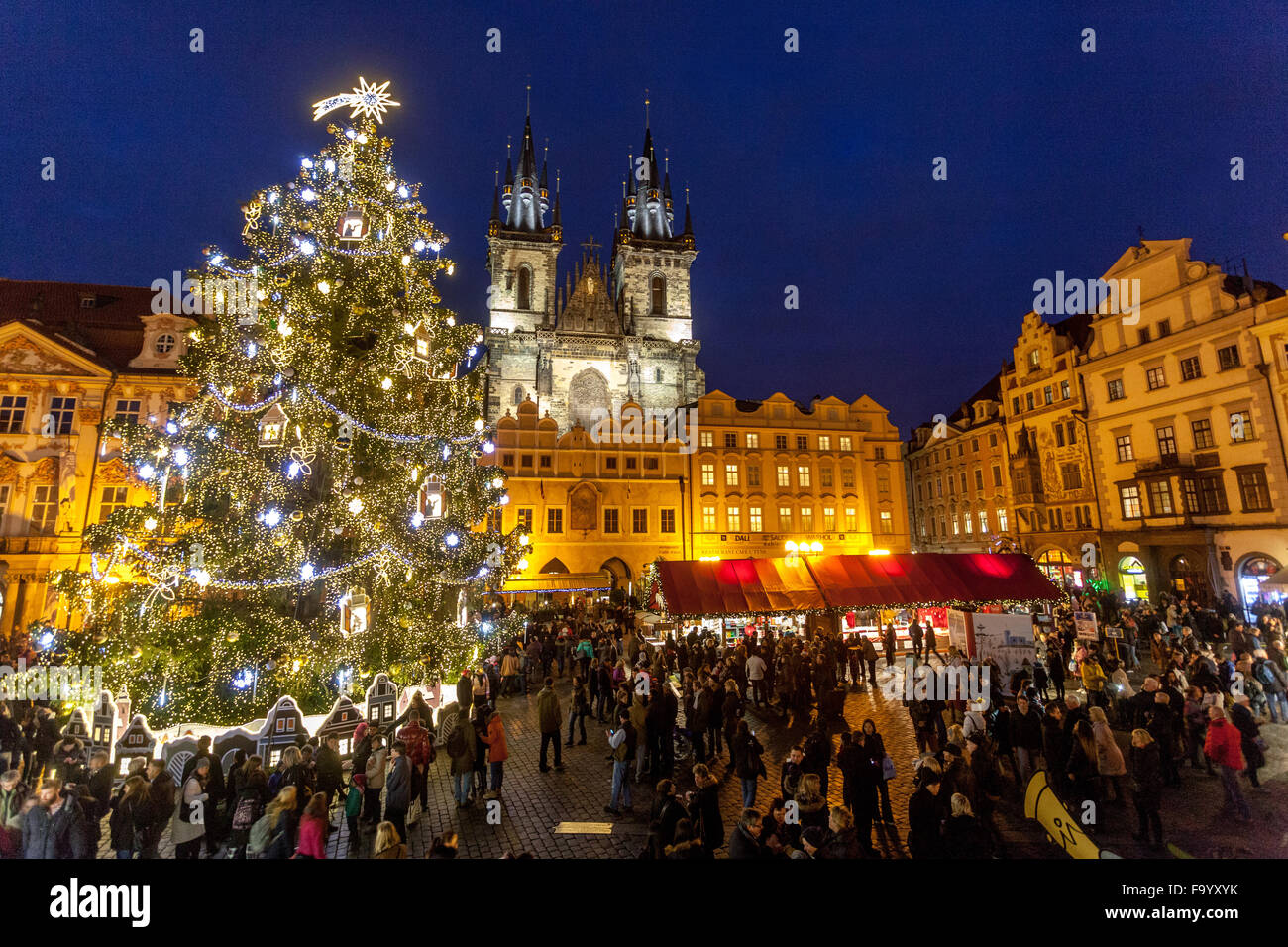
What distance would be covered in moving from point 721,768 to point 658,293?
47.5 meters

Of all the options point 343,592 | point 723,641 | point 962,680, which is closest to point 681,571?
point 723,641

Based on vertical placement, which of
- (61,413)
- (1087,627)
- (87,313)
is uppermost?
(87,313)

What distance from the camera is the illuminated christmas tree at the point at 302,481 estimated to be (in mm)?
10164

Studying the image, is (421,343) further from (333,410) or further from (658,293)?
(658,293)

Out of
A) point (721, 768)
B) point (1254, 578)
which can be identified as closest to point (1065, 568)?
point (1254, 578)

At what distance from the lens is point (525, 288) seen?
164ft

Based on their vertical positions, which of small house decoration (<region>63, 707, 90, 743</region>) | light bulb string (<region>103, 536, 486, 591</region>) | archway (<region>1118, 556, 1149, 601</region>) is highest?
light bulb string (<region>103, 536, 486, 591</region>)

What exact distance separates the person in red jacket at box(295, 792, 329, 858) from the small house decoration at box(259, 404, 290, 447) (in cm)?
783

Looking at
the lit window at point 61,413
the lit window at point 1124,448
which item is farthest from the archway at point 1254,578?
the lit window at point 61,413

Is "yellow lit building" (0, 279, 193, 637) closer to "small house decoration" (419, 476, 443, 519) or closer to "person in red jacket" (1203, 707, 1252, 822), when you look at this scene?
"small house decoration" (419, 476, 443, 519)

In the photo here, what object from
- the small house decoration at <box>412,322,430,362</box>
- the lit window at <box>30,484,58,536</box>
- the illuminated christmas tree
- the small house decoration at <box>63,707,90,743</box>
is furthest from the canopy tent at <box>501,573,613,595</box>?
the small house decoration at <box>63,707,90,743</box>

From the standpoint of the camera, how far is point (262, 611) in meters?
10.6

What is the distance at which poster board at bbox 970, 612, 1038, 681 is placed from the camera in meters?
13.7
